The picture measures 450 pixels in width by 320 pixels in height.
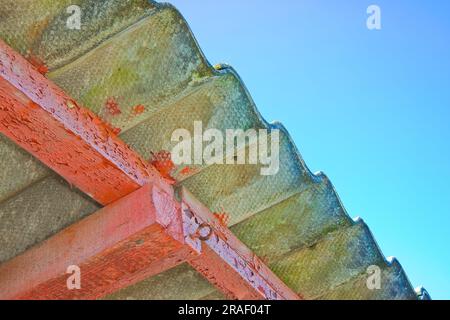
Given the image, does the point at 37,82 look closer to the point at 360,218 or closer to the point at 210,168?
the point at 210,168

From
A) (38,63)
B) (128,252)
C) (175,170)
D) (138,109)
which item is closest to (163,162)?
(175,170)

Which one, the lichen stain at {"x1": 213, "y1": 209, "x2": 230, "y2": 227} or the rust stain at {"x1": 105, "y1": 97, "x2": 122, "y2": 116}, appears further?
the lichen stain at {"x1": 213, "y1": 209, "x2": 230, "y2": 227}

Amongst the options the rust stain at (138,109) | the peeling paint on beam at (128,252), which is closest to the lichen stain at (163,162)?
the peeling paint on beam at (128,252)

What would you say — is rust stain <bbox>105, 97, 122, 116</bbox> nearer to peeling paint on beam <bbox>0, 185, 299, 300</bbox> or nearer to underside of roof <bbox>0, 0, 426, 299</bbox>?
underside of roof <bbox>0, 0, 426, 299</bbox>

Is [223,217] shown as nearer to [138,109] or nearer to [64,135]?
[138,109]

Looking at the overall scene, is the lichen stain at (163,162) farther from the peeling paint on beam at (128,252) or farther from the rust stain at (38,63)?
the rust stain at (38,63)

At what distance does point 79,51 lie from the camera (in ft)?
9.06

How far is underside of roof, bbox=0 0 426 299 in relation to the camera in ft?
8.93

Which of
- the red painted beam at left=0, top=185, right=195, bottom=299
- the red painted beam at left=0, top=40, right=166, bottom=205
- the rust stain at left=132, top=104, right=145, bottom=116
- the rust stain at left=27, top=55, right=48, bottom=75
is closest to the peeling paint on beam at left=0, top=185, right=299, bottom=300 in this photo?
the red painted beam at left=0, top=185, right=195, bottom=299

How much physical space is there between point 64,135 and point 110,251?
57 cm

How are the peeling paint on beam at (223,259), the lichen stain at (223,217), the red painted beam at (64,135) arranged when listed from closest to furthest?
the red painted beam at (64,135) → the peeling paint on beam at (223,259) → the lichen stain at (223,217)

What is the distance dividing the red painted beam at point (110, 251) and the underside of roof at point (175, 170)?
0.14 m

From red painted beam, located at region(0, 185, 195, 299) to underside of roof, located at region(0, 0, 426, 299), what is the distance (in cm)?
14

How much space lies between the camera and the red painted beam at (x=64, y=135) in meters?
2.57
